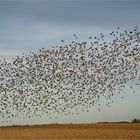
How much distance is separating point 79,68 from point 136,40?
9325 millimetres

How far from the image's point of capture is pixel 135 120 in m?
119

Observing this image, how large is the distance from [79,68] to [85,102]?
5.35 metres

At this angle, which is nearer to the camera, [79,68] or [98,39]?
[98,39]

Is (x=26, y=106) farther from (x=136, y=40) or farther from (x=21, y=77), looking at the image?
(x=136, y=40)

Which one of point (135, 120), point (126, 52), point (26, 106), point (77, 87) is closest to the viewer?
point (126, 52)

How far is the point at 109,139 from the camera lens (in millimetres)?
38031

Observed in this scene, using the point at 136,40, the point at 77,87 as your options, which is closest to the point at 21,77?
the point at 77,87

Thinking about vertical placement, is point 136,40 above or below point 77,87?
above

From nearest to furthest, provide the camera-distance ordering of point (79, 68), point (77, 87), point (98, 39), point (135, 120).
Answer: point (98, 39) → point (79, 68) → point (77, 87) → point (135, 120)

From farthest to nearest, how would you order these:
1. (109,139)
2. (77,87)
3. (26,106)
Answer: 1. (26,106)
2. (109,139)
3. (77,87)

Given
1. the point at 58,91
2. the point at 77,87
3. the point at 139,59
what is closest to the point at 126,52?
the point at 139,59

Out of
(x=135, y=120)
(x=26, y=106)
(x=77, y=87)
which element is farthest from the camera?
(x=135, y=120)

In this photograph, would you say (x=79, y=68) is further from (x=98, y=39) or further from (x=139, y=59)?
(x=98, y=39)

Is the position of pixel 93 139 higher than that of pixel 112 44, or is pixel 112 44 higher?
pixel 112 44
